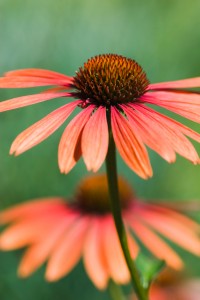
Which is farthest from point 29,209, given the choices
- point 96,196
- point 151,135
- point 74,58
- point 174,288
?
point 74,58

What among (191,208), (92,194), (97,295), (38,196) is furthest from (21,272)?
(38,196)

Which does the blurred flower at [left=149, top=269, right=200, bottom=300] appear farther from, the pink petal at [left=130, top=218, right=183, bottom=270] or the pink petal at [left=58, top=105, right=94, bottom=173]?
the pink petal at [left=58, top=105, right=94, bottom=173]

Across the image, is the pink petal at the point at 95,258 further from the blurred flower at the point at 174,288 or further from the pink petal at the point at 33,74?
the pink petal at the point at 33,74

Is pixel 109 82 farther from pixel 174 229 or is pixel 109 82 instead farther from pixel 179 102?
pixel 174 229

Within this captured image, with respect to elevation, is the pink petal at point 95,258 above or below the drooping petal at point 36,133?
below

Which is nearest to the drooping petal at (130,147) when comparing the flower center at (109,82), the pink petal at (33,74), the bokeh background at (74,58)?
the flower center at (109,82)

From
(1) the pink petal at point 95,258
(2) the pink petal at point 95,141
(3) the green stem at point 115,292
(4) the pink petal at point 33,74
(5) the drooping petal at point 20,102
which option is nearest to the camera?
(2) the pink petal at point 95,141

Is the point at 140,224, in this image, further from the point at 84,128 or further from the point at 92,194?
the point at 84,128

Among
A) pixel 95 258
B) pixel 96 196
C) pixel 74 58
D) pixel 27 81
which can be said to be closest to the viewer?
pixel 27 81
